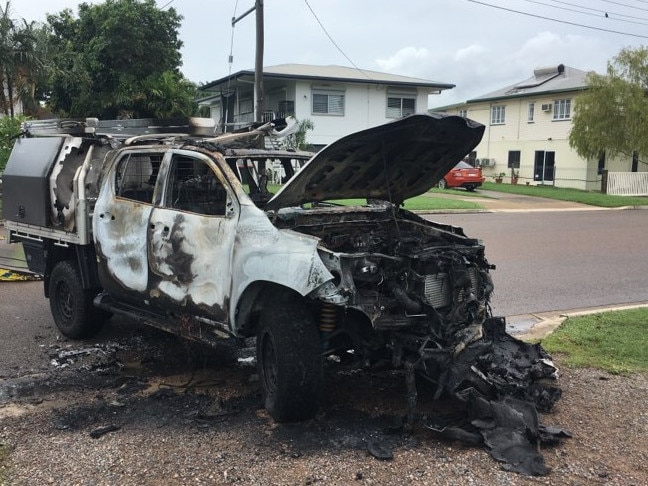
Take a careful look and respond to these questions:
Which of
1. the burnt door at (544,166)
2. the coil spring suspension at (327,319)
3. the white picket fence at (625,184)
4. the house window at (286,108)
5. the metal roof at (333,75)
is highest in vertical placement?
the metal roof at (333,75)

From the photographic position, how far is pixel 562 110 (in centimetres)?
3703

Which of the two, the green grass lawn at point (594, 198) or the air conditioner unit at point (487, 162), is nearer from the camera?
the green grass lawn at point (594, 198)

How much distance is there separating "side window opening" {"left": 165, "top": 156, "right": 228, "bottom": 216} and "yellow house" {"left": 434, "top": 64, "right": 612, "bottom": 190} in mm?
33126

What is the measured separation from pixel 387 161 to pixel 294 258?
1515 mm

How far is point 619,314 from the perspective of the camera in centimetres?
762

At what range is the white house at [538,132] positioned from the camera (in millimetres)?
36062

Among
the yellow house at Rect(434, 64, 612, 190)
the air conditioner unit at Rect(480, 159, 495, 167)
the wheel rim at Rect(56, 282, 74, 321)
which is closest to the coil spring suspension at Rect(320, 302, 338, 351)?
the wheel rim at Rect(56, 282, 74, 321)

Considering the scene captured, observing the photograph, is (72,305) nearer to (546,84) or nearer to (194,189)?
(194,189)

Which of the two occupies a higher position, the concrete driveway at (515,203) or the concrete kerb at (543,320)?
the concrete driveway at (515,203)

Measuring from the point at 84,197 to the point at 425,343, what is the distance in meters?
4.00

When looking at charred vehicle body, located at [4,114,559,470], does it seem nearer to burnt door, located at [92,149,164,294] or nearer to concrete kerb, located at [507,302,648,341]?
burnt door, located at [92,149,164,294]

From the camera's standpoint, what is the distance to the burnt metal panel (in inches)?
271

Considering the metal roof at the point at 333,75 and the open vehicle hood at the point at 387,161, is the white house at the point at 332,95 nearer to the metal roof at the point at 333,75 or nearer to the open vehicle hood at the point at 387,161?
the metal roof at the point at 333,75

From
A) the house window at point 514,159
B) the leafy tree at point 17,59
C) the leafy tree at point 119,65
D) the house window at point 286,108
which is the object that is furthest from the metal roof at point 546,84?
the leafy tree at point 17,59
